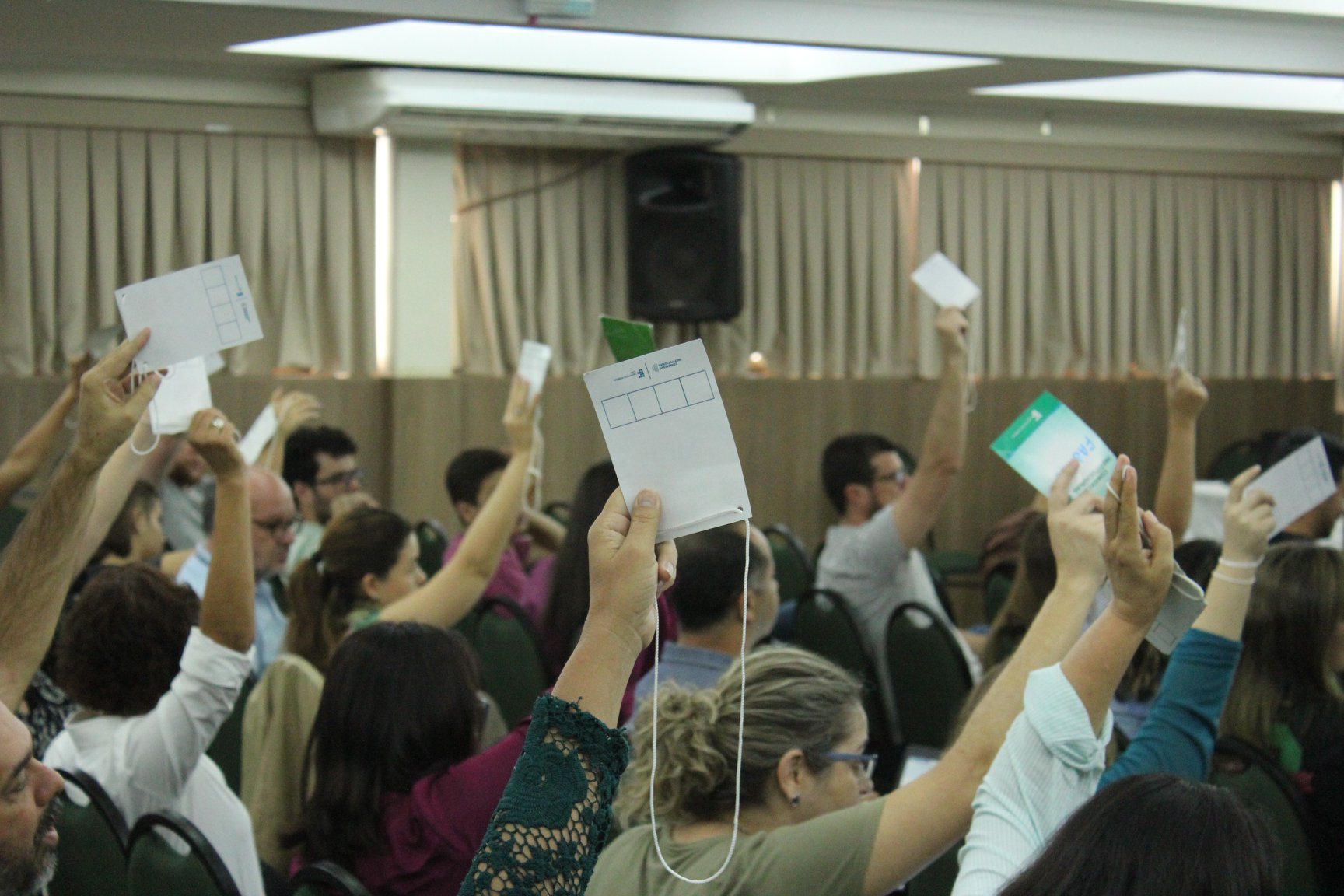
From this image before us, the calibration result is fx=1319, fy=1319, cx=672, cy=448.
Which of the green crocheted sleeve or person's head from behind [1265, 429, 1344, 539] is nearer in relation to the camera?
the green crocheted sleeve

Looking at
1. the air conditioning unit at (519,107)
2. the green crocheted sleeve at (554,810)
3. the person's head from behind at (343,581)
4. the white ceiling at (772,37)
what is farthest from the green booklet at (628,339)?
the air conditioning unit at (519,107)

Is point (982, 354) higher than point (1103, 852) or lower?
higher

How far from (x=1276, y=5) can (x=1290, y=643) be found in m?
3.46

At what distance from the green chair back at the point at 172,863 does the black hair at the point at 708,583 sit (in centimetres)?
109

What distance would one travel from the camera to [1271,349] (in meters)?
8.84

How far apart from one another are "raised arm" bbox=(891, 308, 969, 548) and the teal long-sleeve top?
1449 mm

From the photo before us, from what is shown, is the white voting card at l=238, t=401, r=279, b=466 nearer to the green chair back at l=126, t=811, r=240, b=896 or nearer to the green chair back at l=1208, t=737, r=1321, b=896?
the green chair back at l=126, t=811, r=240, b=896

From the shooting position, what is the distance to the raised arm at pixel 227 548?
7.39 feet

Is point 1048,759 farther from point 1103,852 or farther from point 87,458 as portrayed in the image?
point 87,458

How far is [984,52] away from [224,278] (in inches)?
151

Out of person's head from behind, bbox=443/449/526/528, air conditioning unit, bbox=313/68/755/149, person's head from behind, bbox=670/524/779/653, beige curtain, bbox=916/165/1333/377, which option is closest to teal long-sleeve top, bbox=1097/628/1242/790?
person's head from behind, bbox=670/524/779/653

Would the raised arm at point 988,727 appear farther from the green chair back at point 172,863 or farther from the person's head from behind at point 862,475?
the person's head from behind at point 862,475

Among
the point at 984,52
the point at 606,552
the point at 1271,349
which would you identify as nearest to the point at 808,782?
the point at 606,552

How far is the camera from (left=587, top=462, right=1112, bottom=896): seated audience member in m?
1.62
